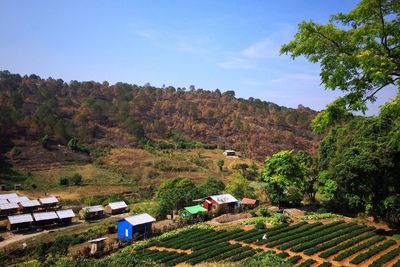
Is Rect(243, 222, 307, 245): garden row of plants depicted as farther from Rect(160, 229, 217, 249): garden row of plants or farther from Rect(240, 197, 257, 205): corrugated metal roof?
Rect(240, 197, 257, 205): corrugated metal roof

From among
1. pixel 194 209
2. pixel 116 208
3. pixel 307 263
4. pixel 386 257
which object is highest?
pixel 386 257

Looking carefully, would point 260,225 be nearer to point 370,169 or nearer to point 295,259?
point 295,259

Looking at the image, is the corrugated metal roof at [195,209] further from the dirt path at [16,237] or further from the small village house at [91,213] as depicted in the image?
the dirt path at [16,237]

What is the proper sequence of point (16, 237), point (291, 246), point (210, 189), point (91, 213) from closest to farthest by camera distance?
point (291, 246) → point (16, 237) → point (91, 213) → point (210, 189)

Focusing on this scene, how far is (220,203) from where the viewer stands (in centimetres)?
4888

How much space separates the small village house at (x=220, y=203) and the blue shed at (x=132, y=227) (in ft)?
37.3

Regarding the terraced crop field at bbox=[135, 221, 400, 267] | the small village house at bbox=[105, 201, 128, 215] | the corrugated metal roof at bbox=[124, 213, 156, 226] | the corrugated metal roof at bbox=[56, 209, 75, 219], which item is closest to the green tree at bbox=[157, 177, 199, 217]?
the corrugated metal roof at bbox=[124, 213, 156, 226]

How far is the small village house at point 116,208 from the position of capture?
54.4 metres

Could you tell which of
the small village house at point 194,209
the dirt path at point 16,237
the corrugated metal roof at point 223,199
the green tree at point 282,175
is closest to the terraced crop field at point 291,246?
the small village house at point 194,209

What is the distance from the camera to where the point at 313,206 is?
47750mm

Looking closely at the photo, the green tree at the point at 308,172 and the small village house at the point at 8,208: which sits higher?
the green tree at the point at 308,172

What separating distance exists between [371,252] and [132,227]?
80.5 ft

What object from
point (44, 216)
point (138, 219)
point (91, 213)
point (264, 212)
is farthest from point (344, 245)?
point (44, 216)

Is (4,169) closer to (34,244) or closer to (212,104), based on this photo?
(34,244)
